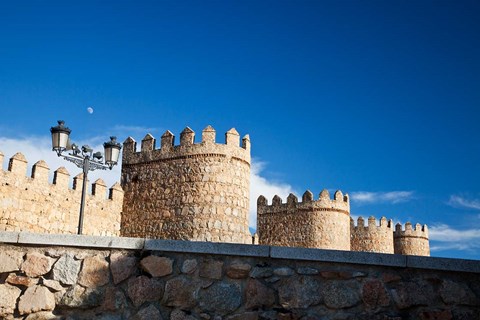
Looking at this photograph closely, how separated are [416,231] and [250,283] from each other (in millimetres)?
33106

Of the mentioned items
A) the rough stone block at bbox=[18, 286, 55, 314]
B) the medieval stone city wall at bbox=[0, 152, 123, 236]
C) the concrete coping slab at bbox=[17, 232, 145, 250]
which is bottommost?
the rough stone block at bbox=[18, 286, 55, 314]

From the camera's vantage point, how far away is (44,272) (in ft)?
16.9

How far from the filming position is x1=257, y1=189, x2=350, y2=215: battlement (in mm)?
24953

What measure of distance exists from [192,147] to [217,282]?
1384 cm

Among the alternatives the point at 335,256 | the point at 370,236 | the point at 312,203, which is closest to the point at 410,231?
the point at 370,236

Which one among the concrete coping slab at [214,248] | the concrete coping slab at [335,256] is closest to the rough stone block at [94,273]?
the concrete coping slab at [214,248]

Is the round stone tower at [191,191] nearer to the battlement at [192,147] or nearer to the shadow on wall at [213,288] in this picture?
the battlement at [192,147]

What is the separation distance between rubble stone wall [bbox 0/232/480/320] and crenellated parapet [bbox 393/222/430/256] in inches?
1233

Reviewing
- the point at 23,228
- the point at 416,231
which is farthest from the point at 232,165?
the point at 416,231

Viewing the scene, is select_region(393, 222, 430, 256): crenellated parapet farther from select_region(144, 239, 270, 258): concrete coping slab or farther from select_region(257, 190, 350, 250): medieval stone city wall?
select_region(144, 239, 270, 258): concrete coping slab

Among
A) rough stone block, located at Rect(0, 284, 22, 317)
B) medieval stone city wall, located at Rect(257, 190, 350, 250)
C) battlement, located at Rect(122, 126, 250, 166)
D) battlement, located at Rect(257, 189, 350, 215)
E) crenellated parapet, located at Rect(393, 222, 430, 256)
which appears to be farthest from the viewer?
crenellated parapet, located at Rect(393, 222, 430, 256)

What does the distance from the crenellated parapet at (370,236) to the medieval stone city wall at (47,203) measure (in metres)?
16.5

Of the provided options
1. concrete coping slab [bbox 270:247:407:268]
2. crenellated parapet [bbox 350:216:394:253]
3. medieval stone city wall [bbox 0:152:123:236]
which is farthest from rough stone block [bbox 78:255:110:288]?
crenellated parapet [bbox 350:216:394:253]

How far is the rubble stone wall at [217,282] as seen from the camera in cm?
508
